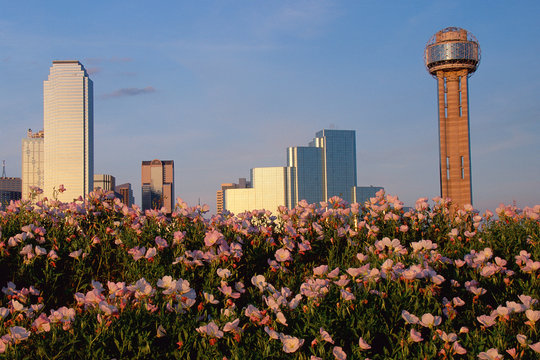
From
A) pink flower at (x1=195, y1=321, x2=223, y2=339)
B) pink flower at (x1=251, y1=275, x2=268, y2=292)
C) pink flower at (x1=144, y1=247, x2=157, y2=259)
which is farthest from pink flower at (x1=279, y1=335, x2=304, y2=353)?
pink flower at (x1=144, y1=247, x2=157, y2=259)

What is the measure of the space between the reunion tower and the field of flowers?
9091 centimetres

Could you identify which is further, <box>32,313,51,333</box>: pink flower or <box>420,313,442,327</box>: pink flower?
<box>420,313,442,327</box>: pink flower

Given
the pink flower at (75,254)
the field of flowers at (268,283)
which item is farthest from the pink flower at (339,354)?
the pink flower at (75,254)

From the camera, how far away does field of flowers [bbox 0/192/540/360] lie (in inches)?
132

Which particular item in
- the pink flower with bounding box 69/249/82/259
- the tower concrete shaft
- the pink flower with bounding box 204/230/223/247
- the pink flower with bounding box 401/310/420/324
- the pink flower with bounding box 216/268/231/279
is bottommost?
the pink flower with bounding box 401/310/420/324

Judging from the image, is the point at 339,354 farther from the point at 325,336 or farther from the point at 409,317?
the point at 409,317

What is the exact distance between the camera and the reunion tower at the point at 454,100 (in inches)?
3595

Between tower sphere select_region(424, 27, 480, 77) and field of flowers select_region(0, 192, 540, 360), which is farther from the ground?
tower sphere select_region(424, 27, 480, 77)

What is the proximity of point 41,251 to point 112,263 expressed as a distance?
77cm

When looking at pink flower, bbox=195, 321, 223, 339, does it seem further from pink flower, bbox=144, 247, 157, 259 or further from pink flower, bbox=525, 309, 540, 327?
pink flower, bbox=525, 309, 540, 327

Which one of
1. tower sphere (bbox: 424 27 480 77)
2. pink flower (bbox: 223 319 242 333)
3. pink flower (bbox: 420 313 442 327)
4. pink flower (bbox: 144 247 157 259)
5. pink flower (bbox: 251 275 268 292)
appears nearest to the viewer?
pink flower (bbox: 223 319 242 333)

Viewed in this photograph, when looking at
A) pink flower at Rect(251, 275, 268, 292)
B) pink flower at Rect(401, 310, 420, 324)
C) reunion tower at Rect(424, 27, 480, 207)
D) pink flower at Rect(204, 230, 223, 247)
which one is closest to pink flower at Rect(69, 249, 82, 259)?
pink flower at Rect(204, 230, 223, 247)

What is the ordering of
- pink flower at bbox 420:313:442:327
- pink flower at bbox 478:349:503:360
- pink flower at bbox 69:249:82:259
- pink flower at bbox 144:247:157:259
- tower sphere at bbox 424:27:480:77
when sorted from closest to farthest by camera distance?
pink flower at bbox 478:349:503:360, pink flower at bbox 420:313:442:327, pink flower at bbox 144:247:157:259, pink flower at bbox 69:249:82:259, tower sphere at bbox 424:27:480:77

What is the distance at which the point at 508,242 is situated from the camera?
5.55 metres
